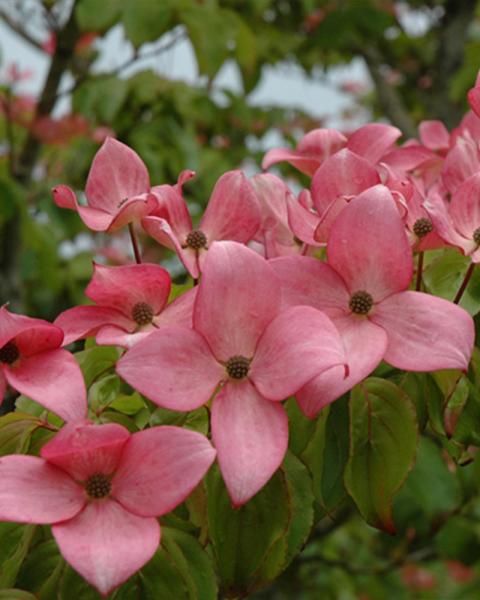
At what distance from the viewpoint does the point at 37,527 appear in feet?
1.68

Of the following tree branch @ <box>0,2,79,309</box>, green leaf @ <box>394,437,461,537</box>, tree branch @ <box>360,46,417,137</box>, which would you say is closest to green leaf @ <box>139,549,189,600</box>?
green leaf @ <box>394,437,461,537</box>

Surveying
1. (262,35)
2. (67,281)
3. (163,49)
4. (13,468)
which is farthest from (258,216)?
(262,35)

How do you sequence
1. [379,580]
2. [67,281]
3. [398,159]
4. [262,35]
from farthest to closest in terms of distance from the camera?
1. [262,35]
2. [379,580]
3. [67,281]
4. [398,159]

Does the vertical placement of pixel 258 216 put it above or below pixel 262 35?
above

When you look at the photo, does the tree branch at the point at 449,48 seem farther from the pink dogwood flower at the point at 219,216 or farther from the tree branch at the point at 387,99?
the pink dogwood flower at the point at 219,216

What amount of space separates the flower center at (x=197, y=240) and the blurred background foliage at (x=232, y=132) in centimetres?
13

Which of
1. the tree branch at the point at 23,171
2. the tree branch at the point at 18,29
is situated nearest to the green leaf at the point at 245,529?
the tree branch at the point at 23,171

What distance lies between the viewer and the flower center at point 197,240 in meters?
0.58

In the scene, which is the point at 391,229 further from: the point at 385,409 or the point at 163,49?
the point at 163,49

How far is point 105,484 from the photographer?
453mm

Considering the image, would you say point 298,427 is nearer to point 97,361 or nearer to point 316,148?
point 97,361

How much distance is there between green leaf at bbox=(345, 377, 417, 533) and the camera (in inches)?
20.8

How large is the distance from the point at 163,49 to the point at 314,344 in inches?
55.9

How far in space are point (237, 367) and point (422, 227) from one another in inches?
6.2
